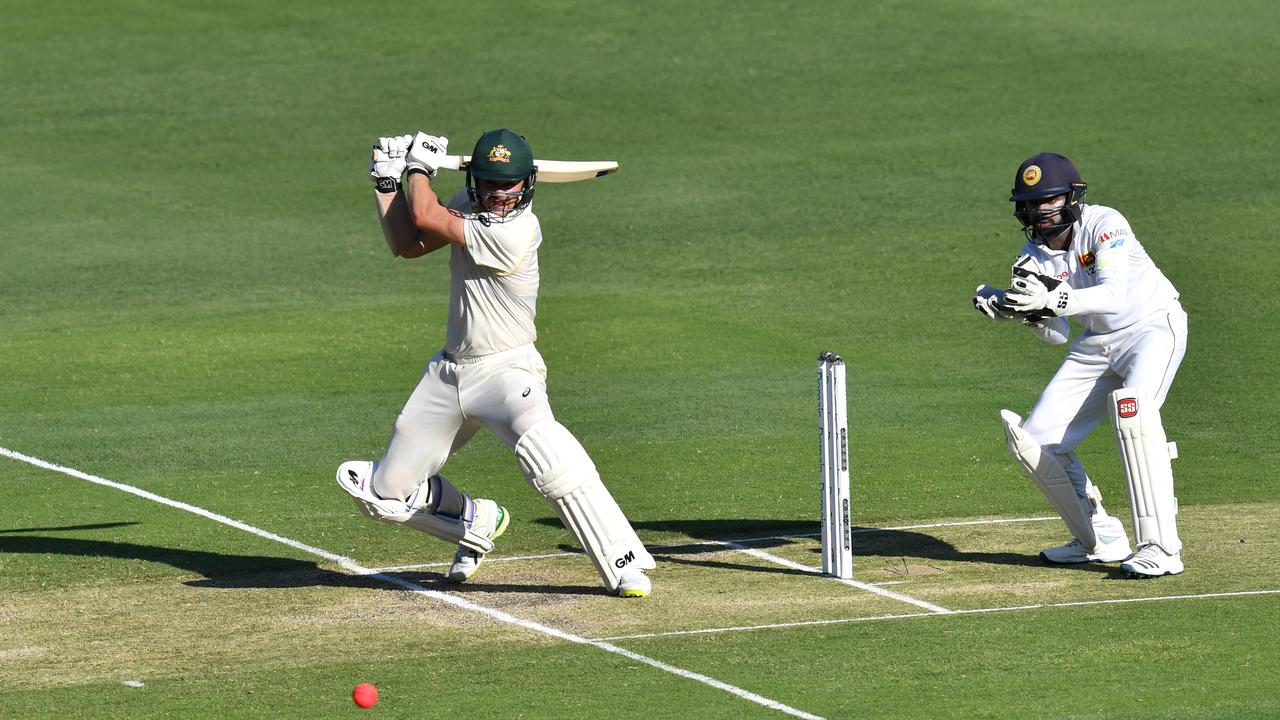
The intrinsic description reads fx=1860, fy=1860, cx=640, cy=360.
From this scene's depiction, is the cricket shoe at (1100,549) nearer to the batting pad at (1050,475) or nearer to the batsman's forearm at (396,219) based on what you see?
the batting pad at (1050,475)

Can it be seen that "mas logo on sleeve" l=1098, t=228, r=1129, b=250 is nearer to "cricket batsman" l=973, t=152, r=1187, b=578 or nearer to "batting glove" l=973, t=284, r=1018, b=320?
"cricket batsman" l=973, t=152, r=1187, b=578

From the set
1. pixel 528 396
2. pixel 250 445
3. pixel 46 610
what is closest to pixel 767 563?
pixel 528 396

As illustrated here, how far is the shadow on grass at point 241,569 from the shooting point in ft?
35.8

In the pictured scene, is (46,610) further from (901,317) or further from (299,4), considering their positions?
(299,4)

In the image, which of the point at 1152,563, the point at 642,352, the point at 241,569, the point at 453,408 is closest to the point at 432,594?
the point at 453,408

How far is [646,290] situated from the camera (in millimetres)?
21781

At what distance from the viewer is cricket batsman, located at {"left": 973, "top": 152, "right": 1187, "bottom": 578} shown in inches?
420

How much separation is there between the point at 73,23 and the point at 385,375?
20.6 meters

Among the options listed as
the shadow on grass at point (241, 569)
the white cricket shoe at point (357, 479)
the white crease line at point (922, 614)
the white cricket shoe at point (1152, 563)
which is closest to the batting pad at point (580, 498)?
the shadow on grass at point (241, 569)

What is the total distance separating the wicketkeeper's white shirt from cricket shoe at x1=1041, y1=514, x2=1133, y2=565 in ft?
3.83

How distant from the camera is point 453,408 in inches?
416

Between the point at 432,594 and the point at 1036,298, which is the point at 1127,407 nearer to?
the point at 1036,298

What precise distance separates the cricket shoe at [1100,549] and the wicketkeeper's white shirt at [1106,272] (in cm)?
117

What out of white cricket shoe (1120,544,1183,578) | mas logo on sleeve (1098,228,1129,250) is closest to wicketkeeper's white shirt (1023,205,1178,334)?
mas logo on sleeve (1098,228,1129,250)
